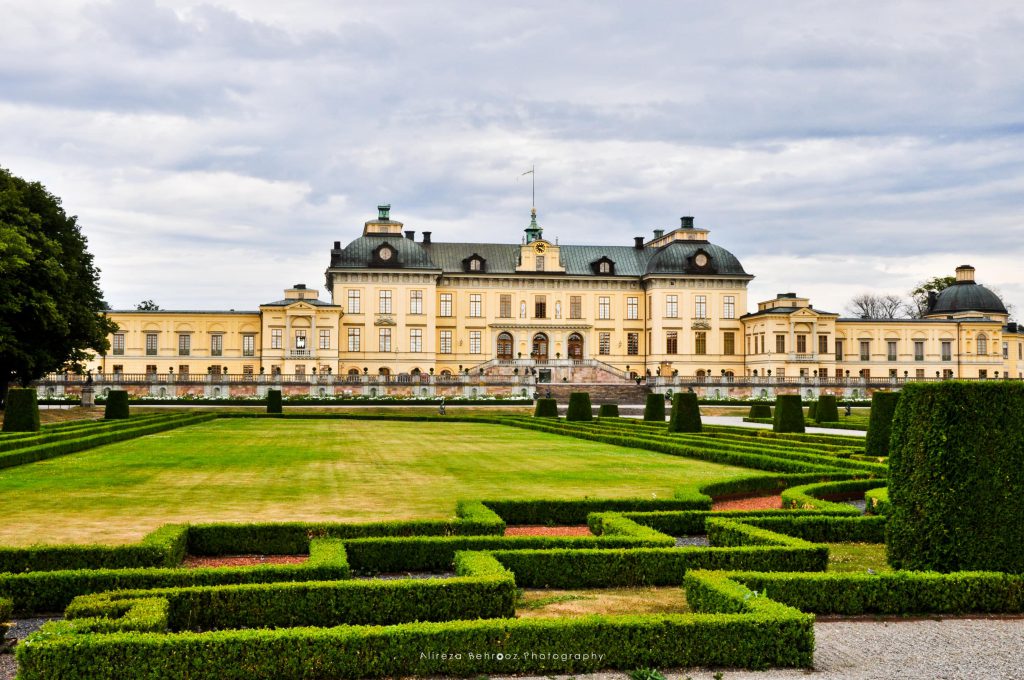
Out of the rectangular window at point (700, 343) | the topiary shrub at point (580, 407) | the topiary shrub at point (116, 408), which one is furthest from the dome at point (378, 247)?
the topiary shrub at point (116, 408)

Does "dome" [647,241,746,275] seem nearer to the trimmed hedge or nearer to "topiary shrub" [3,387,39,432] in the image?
"topiary shrub" [3,387,39,432]

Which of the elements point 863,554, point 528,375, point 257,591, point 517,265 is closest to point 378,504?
point 257,591

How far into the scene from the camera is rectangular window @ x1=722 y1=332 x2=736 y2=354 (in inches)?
2618

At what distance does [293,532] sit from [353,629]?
380 cm

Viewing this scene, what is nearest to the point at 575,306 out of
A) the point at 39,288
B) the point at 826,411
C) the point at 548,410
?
the point at 548,410

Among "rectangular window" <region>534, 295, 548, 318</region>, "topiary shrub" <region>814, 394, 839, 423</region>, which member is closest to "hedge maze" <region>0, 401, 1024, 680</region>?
"topiary shrub" <region>814, 394, 839, 423</region>

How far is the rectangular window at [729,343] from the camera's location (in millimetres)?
66500

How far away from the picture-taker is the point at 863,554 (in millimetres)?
9406

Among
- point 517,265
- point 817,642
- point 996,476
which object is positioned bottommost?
point 817,642

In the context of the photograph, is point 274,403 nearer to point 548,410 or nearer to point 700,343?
point 548,410

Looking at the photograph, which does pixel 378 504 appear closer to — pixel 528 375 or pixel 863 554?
pixel 863 554

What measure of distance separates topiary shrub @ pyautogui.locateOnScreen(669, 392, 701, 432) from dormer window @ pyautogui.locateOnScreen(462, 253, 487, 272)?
40045 millimetres

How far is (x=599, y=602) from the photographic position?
7449mm

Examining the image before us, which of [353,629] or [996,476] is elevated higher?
[996,476]
